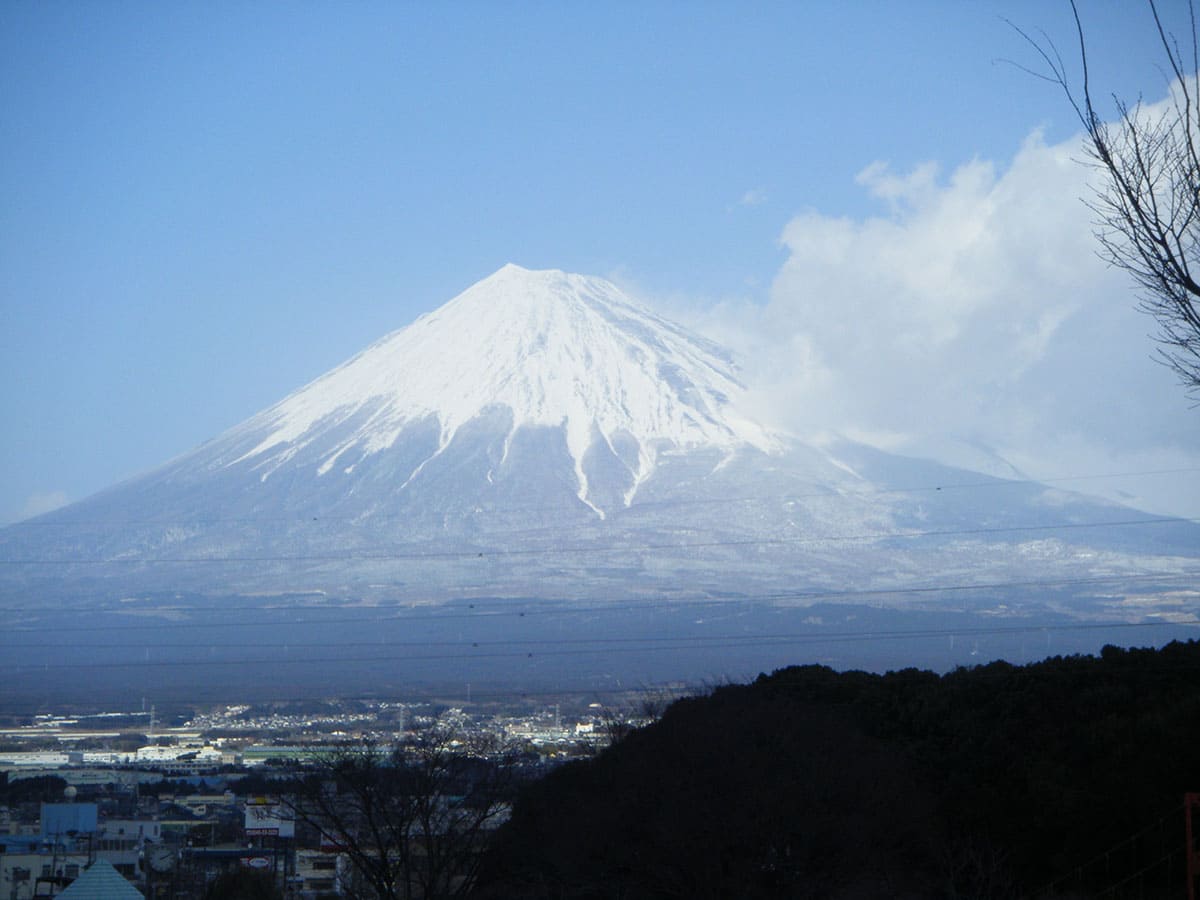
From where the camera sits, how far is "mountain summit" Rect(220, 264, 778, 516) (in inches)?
3952

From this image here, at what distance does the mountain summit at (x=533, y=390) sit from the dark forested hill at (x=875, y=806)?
6764 centimetres

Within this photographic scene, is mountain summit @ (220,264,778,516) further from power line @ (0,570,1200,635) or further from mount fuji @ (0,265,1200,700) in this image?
power line @ (0,570,1200,635)

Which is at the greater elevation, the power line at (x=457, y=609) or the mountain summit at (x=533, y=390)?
the mountain summit at (x=533, y=390)

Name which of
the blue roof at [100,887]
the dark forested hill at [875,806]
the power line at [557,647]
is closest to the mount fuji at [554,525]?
the power line at [557,647]

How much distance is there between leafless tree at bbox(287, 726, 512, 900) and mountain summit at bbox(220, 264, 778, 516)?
65.9 meters

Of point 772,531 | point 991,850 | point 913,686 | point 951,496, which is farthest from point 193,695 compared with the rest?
point 951,496

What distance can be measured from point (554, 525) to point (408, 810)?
213ft

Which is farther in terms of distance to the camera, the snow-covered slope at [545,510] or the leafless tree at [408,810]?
the snow-covered slope at [545,510]

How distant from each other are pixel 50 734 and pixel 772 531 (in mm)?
54169

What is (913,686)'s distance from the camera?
20.1 meters

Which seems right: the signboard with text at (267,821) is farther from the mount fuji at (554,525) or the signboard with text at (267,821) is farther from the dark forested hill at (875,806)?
the mount fuji at (554,525)

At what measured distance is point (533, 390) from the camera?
4464 inches

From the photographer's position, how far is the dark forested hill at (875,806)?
46.5 ft

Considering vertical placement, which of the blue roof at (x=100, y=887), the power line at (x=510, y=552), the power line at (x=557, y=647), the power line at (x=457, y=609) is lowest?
the blue roof at (x=100, y=887)
